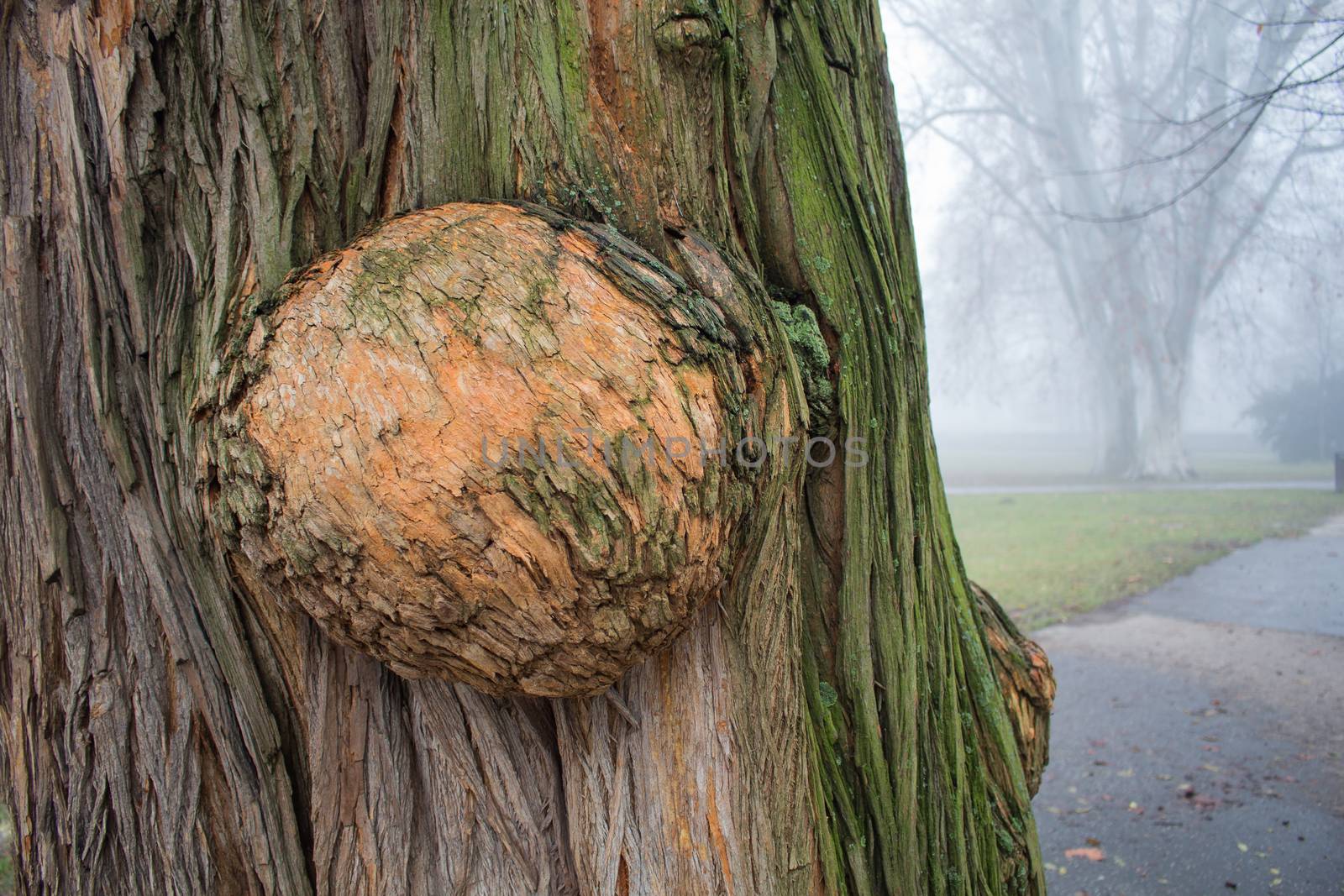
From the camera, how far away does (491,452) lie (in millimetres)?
1166

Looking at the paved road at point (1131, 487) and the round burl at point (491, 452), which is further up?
the round burl at point (491, 452)

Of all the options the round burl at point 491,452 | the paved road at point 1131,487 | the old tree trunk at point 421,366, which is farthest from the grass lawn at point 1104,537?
the round burl at point 491,452

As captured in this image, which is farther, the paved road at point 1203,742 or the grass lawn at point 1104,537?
the grass lawn at point 1104,537

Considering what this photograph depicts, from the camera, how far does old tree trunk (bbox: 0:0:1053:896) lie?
1.27m

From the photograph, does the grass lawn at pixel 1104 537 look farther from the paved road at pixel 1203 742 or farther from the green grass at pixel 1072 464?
Answer: the green grass at pixel 1072 464

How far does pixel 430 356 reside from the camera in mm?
1209

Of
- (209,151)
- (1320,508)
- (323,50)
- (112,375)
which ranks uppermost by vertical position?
(323,50)

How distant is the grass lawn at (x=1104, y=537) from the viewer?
8102 millimetres

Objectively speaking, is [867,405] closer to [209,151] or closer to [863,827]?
[863,827]

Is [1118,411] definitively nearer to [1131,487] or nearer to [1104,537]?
[1131,487]

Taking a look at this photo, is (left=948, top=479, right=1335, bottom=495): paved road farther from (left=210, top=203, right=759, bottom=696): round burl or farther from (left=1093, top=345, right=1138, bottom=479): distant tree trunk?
(left=210, top=203, right=759, bottom=696): round burl

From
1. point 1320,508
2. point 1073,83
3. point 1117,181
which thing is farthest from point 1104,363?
point 1320,508

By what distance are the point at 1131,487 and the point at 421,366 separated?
1983 cm

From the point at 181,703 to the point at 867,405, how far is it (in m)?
1.49
